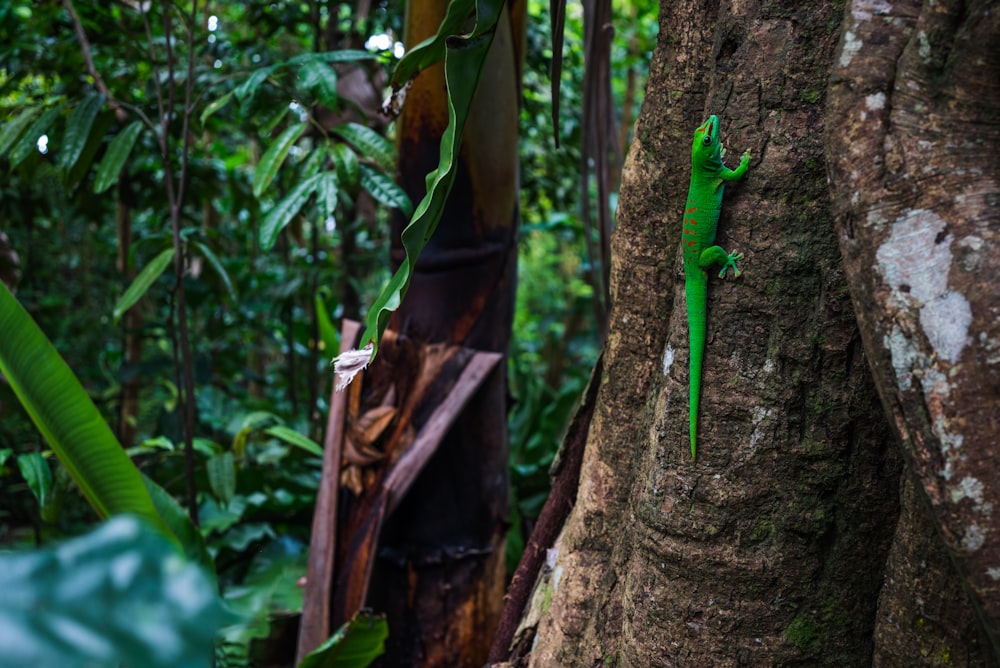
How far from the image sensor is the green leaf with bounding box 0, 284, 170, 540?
4.64 ft

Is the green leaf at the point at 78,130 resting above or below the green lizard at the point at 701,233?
above

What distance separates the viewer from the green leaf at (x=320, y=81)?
6.32ft

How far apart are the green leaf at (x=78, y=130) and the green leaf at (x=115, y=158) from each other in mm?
70

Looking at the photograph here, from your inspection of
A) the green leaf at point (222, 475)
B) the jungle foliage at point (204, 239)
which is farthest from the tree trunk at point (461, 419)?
the green leaf at point (222, 475)

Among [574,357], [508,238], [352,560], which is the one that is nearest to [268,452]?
[352,560]

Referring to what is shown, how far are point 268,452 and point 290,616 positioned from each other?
91 centimetres

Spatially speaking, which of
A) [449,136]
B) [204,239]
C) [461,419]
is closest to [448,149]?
[449,136]

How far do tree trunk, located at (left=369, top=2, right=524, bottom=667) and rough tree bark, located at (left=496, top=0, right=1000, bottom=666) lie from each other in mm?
965

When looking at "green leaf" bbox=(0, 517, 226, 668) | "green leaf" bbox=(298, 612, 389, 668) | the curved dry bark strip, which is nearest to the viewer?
"green leaf" bbox=(0, 517, 226, 668)

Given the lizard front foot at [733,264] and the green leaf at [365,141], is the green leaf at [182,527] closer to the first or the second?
the green leaf at [365,141]

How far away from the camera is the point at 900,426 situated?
3.21 ft

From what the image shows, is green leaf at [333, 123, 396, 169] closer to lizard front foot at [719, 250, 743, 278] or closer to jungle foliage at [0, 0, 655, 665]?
jungle foliage at [0, 0, 655, 665]

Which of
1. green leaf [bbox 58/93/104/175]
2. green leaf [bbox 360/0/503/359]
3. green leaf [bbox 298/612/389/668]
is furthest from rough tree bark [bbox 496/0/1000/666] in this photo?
green leaf [bbox 58/93/104/175]

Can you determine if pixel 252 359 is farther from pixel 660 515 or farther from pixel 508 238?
pixel 660 515
